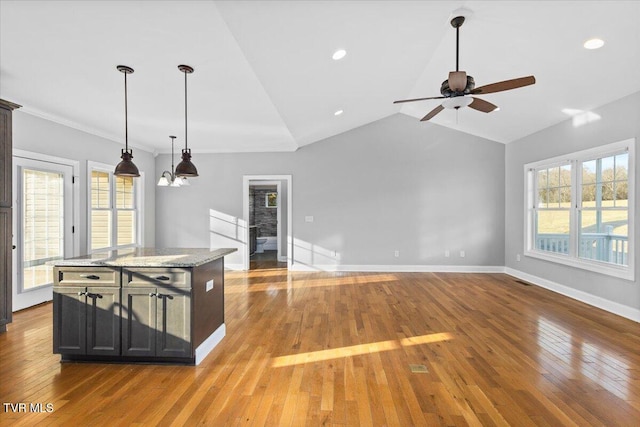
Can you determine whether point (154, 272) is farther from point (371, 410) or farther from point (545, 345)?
point (545, 345)

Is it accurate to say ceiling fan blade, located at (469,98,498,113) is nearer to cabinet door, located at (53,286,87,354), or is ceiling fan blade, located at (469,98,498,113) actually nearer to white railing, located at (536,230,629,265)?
white railing, located at (536,230,629,265)

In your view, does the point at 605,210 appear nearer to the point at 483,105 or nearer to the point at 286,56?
the point at 483,105

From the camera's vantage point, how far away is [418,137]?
698 cm

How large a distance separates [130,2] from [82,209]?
13.6 ft

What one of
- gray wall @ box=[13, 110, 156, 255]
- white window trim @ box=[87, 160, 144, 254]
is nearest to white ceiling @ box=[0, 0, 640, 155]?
gray wall @ box=[13, 110, 156, 255]

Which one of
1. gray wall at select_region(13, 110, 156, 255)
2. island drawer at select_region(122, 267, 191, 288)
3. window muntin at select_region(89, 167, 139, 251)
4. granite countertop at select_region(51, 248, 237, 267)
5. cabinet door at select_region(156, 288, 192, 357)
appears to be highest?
gray wall at select_region(13, 110, 156, 255)

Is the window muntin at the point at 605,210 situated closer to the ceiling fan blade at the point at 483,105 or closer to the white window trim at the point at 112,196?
the ceiling fan blade at the point at 483,105

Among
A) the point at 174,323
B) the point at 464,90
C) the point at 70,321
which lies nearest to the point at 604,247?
the point at 464,90

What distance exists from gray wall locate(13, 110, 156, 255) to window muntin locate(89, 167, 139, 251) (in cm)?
21

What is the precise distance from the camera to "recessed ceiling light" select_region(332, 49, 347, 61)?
3.56 meters

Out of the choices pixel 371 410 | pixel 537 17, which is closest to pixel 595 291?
pixel 537 17

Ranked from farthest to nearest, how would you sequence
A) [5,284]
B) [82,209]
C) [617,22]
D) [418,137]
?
[418,137]
[82,209]
[5,284]
[617,22]

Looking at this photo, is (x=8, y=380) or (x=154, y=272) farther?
→ (x=154, y=272)

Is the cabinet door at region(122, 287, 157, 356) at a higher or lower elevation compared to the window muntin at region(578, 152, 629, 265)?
lower
